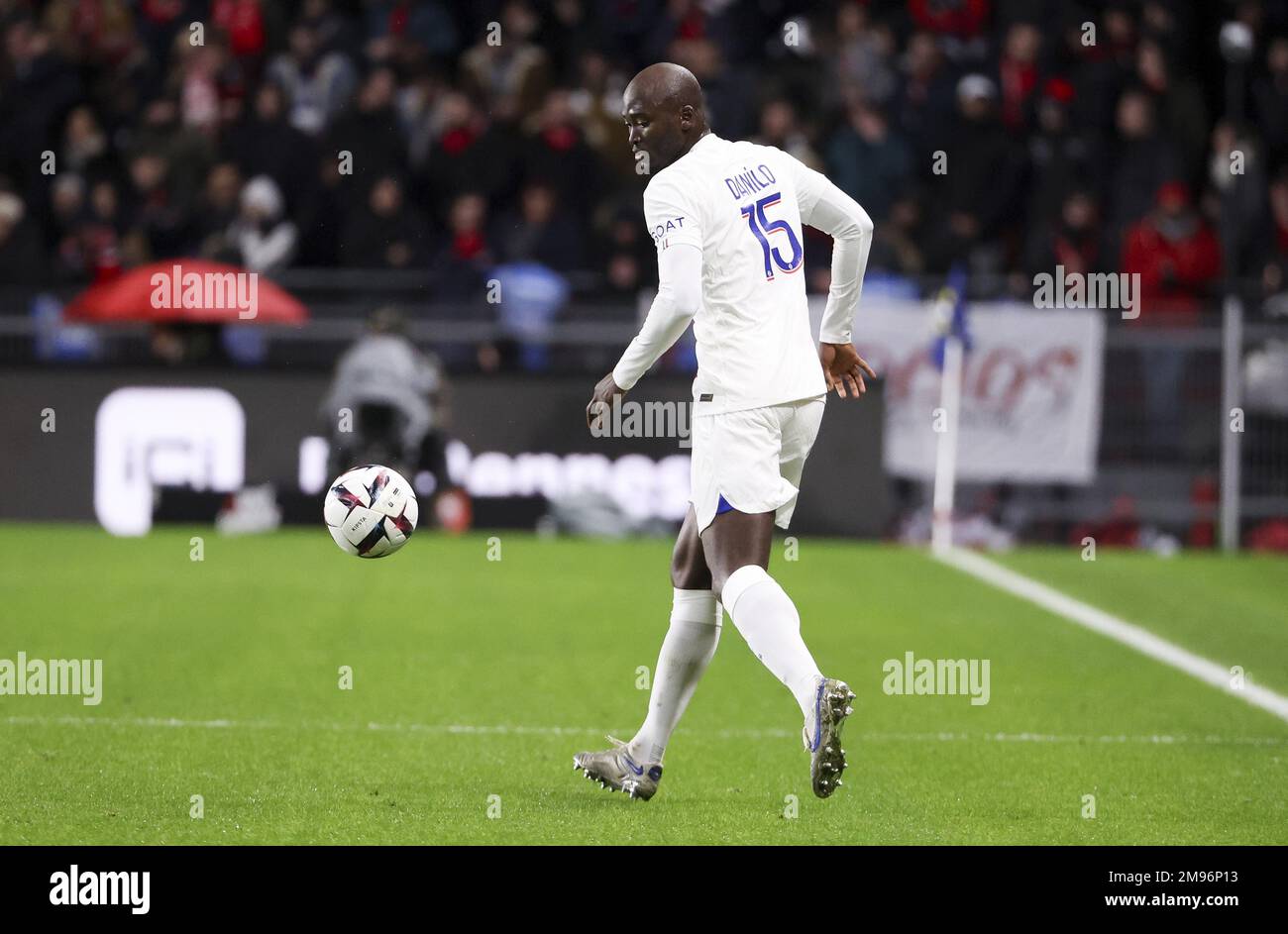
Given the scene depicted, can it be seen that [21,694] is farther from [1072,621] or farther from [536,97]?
[536,97]

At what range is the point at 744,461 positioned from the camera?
22.2 feet

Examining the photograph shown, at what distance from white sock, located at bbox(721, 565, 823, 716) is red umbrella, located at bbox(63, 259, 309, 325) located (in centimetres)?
1150

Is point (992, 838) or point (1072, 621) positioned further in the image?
point (1072, 621)

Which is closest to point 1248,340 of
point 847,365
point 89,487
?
point 89,487

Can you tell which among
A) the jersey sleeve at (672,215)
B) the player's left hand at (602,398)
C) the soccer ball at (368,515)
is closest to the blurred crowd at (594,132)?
the soccer ball at (368,515)

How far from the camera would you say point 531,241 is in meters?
19.1

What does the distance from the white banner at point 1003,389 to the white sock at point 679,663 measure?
405 inches

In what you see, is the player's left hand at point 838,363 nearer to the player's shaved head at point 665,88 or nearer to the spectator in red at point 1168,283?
the player's shaved head at point 665,88

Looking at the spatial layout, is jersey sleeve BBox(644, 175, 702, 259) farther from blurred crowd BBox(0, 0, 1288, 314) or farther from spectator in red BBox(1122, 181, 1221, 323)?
spectator in red BBox(1122, 181, 1221, 323)

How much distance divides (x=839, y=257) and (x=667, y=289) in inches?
37.0

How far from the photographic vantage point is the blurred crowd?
18.9 meters

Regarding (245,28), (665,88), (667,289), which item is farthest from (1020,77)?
(667,289)

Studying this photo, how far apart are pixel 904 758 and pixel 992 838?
5.51ft

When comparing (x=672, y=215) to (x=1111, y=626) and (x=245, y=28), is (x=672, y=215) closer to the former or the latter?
(x=1111, y=626)
